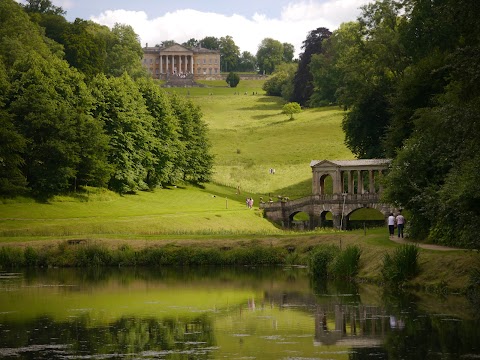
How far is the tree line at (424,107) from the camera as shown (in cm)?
3772

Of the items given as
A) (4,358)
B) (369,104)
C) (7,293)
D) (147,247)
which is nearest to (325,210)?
(369,104)

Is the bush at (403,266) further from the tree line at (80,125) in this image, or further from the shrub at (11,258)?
the tree line at (80,125)

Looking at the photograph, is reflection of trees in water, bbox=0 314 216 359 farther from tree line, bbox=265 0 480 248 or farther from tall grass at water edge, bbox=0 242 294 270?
tall grass at water edge, bbox=0 242 294 270

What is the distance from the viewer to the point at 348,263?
52344 millimetres

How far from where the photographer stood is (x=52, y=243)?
64.6 meters

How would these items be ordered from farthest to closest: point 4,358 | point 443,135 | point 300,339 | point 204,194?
point 204,194
point 443,135
point 300,339
point 4,358

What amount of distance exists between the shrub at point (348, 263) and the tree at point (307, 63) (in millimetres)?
141953

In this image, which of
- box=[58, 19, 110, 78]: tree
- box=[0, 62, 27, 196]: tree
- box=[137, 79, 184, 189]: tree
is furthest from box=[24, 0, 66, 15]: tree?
box=[0, 62, 27, 196]: tree

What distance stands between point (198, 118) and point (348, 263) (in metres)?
77.8

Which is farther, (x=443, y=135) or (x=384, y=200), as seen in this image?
(x=384, y=200)

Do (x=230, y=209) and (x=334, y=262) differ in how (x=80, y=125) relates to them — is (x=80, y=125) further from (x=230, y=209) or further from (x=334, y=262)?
(x=334, y=262)

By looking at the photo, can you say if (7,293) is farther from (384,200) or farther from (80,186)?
(80,186)

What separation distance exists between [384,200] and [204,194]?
183 ft

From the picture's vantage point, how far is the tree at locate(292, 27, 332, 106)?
19450cm
